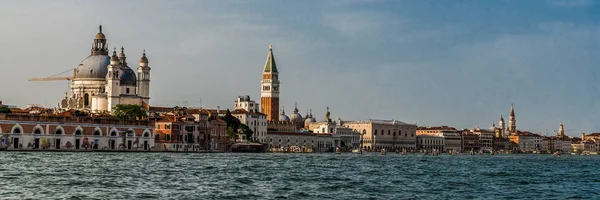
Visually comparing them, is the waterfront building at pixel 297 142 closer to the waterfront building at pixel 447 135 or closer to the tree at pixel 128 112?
the tree at pixel 128 112

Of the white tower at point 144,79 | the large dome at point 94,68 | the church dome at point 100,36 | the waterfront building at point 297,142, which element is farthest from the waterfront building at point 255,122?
the church dome at point 100,36

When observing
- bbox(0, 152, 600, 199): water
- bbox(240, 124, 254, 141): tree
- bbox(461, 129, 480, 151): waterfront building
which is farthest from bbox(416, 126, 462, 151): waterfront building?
bbox(0, 152, 600, 199): water

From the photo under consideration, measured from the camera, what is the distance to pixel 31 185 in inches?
1378

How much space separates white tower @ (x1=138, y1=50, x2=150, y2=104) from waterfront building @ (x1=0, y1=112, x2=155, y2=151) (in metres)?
23.3

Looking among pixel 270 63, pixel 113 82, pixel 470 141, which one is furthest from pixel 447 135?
pixel 113 82

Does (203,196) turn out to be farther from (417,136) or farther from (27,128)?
(417,136)

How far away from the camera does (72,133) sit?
8750 cm

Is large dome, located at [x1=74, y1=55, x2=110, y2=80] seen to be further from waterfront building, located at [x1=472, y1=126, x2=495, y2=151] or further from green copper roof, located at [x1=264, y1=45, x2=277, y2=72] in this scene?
waterfront building, located at [x1=472, y1=126, x2=495, y2=151]

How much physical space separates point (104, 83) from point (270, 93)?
37422mm

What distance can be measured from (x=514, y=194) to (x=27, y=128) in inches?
2249

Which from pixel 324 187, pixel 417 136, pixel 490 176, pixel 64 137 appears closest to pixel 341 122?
pixel 417 136

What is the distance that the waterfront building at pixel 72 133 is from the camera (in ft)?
271

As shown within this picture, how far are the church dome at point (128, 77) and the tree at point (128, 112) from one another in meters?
8.09

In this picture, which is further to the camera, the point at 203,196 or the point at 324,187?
the point at 324,187
